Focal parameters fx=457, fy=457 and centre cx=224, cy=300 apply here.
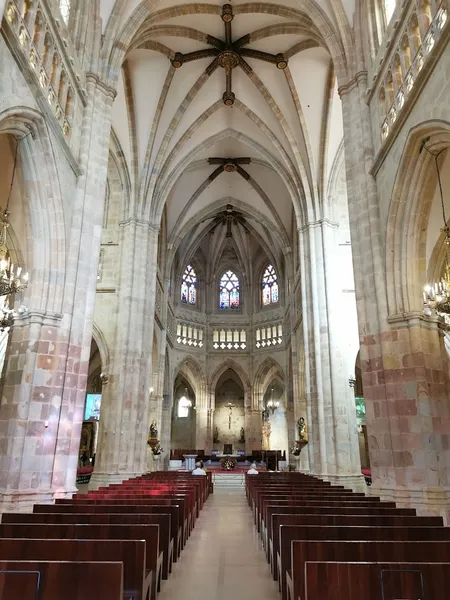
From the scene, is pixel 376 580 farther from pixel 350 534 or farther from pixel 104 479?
pixel 104 479

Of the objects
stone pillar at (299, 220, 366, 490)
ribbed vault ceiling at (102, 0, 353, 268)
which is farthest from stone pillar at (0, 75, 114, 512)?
stone pillar at (299, 220, 366, 490)

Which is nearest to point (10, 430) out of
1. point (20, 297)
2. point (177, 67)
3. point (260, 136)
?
point (20, 297)

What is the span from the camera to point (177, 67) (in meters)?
18.7

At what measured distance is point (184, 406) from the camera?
3738 centimetres

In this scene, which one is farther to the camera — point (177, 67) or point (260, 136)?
point (260, 136)

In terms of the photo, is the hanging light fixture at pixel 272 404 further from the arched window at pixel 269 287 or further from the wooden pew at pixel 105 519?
the wooden pew at pixel 105 519

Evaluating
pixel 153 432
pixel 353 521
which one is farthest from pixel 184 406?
pixel 353 521

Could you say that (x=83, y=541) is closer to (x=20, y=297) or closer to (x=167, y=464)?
(x=20, y=297)

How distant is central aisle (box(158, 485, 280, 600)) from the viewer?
537cm

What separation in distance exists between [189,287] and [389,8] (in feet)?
83.8

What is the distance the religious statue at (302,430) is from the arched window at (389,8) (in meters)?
16.1

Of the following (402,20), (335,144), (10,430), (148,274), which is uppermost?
(335,144)

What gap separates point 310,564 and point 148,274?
1757cm

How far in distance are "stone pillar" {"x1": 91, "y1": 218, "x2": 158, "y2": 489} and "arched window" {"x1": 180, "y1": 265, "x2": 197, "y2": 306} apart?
46.2 feet
